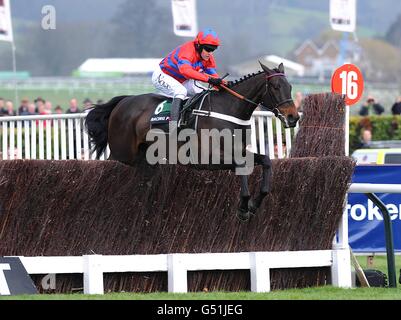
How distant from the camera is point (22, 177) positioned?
28.4 ft

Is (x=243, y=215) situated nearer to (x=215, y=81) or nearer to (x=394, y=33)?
(x=215, y=81)

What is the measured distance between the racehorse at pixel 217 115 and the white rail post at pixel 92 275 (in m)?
1.25

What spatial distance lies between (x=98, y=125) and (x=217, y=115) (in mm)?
1536

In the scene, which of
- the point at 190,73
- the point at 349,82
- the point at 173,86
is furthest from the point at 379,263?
the point at 190,73

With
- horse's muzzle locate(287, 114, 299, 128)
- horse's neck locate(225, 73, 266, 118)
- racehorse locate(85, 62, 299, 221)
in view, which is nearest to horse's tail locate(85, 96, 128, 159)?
racehorse locate(85, 62, 299, 221)

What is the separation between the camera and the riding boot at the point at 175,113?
959 centimetres

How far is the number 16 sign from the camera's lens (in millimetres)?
11132

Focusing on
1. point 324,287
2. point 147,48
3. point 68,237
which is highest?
point 147,48

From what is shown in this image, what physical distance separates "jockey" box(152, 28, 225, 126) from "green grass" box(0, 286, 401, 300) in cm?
193
